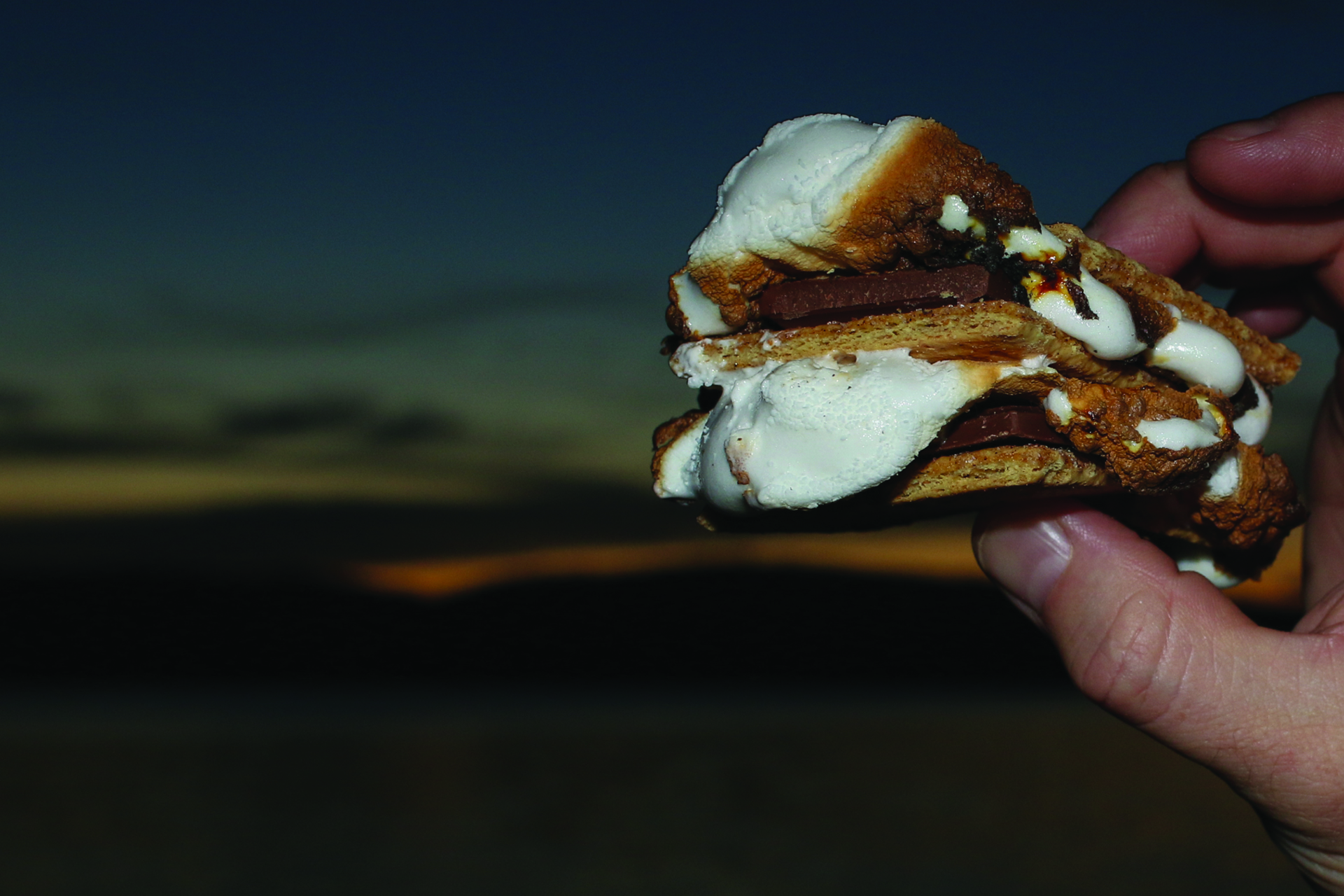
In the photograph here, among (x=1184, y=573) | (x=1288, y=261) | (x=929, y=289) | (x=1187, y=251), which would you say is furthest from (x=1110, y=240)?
(x=929, y=289)

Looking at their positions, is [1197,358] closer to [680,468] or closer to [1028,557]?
[1028,557]

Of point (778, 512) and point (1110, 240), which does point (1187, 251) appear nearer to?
point (1110, 240)

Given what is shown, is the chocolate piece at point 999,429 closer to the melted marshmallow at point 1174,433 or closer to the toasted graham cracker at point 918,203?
the melted marshmallow at point 1174,433

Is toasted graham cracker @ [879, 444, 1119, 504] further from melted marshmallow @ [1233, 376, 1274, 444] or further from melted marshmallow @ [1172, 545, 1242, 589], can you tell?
melted marshmallow @ [1172, 545, 1242, 589]

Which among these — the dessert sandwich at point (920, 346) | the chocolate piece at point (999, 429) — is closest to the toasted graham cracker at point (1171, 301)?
the dessert sandwich at point (920, 346)

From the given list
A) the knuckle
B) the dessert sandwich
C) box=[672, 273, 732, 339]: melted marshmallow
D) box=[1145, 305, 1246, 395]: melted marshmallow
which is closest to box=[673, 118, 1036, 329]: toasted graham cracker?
the dessert sandwich
